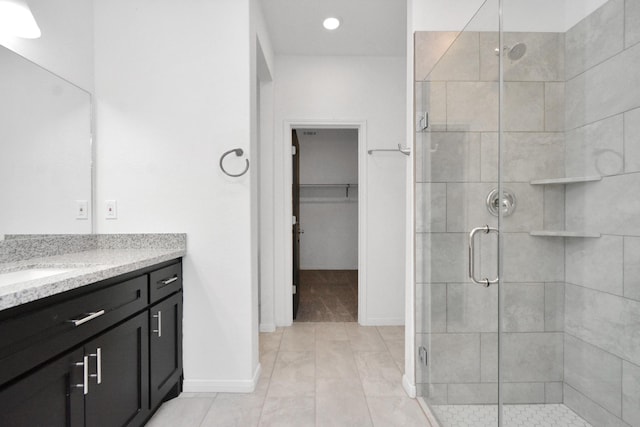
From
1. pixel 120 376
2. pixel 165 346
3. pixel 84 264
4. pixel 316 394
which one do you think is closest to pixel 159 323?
pixel 165 346

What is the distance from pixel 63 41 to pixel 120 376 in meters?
1.81

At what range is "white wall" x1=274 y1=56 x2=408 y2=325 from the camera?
3.26 meters

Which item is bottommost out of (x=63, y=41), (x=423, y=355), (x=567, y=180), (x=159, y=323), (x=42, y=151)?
(x=423, y=355)

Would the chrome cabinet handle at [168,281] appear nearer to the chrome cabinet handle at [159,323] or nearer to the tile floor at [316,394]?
the chrome cabinet handle at [159,323]

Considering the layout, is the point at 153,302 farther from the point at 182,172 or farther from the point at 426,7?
the point at 426,7

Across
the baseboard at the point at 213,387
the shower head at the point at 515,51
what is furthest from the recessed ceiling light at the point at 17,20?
the shower head at the point at 515,51

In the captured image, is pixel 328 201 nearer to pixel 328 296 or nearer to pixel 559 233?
pixel 328 296

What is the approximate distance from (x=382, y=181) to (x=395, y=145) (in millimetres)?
388

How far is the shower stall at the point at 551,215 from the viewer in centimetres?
118

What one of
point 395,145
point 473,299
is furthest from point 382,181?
point 473,299

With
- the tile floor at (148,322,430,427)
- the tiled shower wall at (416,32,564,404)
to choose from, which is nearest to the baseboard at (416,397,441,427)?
the tile floor at (148,322,430,427)

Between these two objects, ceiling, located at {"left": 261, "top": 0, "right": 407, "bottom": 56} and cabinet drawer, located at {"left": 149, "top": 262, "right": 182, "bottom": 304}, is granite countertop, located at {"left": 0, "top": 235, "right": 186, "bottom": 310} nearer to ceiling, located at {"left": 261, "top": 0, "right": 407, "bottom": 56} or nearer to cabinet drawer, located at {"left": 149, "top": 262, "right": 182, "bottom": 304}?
cabinet drawer, located at {"left": 149, "top": 262, "right": 182, "bottom": 304}

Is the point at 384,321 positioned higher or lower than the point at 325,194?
lower

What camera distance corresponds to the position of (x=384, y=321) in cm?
328
